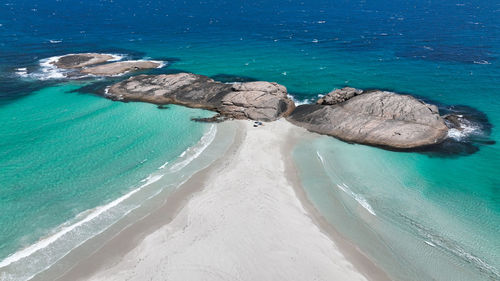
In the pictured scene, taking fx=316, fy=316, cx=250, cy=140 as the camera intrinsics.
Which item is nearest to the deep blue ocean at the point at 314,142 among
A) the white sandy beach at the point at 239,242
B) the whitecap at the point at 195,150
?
the whitecap at the point at 195,150

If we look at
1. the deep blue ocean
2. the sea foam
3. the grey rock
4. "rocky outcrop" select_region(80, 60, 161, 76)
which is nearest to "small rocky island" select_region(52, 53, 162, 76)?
"rocky outcrop" select_region(80, 60, 161, 76)

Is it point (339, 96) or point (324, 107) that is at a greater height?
point (339, 96)

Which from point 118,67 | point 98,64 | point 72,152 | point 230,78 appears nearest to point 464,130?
point 230,78

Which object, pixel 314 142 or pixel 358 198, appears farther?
pixel 314 142

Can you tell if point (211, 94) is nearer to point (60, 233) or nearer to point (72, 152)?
point (72, 152)

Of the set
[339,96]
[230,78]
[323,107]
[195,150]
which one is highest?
[339,96]

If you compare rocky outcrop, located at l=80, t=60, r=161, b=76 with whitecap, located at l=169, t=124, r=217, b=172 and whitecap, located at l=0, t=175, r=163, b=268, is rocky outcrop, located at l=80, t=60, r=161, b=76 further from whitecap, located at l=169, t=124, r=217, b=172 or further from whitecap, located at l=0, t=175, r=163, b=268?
whitecap, located at l=0, t=175, r=163, b=268

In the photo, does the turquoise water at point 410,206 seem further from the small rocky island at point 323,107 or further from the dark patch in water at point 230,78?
the dark patch in water at point 230,78
